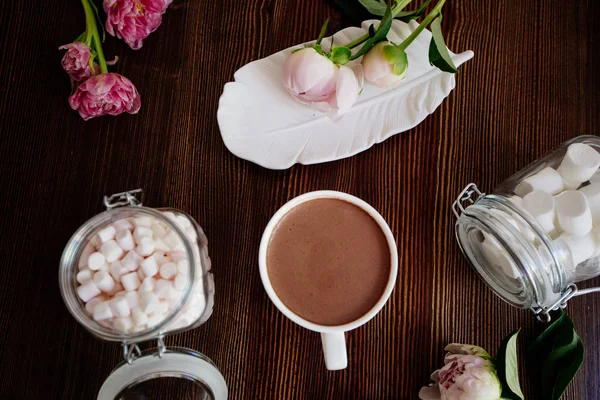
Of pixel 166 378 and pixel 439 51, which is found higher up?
pixel 439 51

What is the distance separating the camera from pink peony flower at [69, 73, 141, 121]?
810mm

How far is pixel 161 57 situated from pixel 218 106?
5.3 inches

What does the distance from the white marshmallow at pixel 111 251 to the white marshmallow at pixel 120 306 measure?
5cm

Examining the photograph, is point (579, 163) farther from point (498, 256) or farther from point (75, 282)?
Result: point (75, 282)

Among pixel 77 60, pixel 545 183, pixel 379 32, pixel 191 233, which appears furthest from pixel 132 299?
pixel 545 183

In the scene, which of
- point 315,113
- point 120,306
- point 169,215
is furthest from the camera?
point 315,113

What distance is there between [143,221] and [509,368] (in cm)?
56

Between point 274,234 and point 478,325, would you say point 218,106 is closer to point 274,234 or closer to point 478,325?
point 274,234

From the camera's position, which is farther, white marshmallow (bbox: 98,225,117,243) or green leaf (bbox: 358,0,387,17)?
green leaf (bbox: 358,0,387,17)

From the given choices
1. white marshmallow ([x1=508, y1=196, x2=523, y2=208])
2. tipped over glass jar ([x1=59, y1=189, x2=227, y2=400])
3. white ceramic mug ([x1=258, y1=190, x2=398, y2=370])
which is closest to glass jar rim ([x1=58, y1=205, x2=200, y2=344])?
tipped over glass jar ([x1=59, y1=189, x2=227, y2=400])

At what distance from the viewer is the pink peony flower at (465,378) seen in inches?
30.0

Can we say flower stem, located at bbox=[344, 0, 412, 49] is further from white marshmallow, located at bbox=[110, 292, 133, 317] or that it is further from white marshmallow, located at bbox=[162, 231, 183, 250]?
white marshmallow, located at bbox=[110, 292, 133, 317]

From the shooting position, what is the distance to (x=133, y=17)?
0.84m

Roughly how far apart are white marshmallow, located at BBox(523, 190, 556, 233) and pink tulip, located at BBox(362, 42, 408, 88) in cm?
26
